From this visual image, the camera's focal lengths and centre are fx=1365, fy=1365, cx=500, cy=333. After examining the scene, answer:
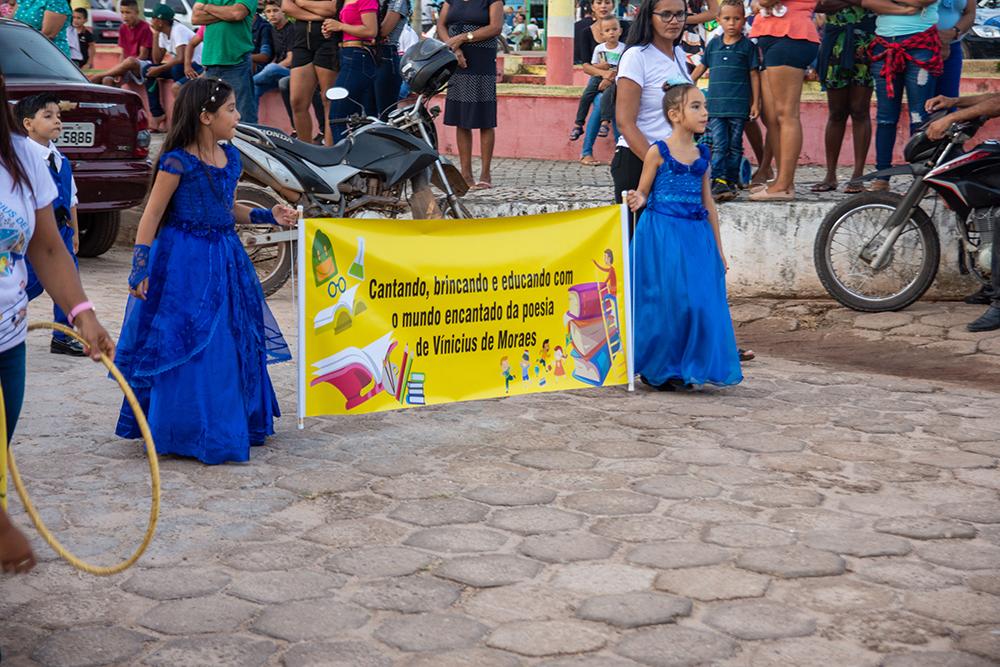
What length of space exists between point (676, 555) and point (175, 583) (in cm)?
172

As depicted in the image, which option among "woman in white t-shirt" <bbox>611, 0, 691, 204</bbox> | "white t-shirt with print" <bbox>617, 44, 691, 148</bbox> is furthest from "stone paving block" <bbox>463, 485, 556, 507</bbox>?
"white t-shirt with print" <bbox>617, 44, 691, 148</bbox>

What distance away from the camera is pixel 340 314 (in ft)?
20.9

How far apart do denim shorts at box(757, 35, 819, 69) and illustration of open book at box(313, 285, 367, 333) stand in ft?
16.7

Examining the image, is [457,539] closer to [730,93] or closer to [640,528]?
[640,528]

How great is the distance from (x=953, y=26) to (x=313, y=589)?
25.1 feet

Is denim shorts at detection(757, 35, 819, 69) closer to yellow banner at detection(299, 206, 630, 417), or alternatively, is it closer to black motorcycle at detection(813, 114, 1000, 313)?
black motorcycle at detection(813, 114, 1000, 313)

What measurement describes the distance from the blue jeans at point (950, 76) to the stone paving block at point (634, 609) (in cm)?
693

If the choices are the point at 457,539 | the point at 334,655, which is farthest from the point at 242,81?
the point at 334,655

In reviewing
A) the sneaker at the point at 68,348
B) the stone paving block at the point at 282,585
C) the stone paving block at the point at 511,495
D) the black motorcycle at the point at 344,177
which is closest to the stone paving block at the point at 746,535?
the stone paving block at the point at 511,495

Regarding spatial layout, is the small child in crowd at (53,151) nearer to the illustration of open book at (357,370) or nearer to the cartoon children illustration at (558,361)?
the illustration of open book at (357,370)

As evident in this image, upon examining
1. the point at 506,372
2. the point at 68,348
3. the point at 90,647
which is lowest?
the point at 90,647

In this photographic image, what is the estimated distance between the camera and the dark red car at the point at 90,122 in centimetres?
1066

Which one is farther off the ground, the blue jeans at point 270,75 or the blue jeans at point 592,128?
the blue jeans at point 270,75

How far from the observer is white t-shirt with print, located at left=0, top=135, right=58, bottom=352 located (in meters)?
3.76
